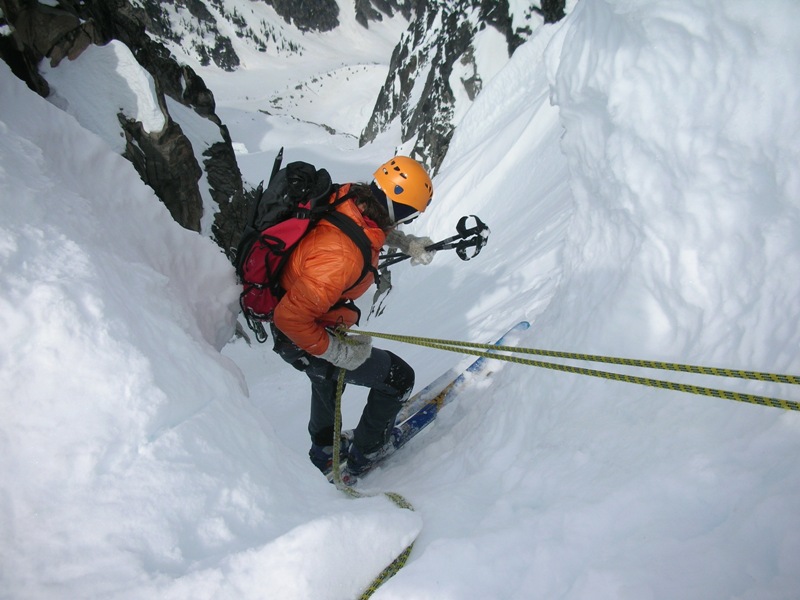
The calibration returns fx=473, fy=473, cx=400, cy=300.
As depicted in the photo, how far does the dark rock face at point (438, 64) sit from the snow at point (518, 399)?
54.3 ft

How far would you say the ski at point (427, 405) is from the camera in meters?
3.97

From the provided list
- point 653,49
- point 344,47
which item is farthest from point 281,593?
point 344,47

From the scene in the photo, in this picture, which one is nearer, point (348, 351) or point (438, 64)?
point (348, 351)

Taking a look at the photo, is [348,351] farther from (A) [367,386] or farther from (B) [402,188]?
(B) [402,188]

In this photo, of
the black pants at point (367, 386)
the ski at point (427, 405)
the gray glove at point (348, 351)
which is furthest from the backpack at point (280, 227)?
the ski at point (427, 405)

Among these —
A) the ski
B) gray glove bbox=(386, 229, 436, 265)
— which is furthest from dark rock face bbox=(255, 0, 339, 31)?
gray glove bbox=(386, 229, 436, 265)

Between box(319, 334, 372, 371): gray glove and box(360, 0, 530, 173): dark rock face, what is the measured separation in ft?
54.1

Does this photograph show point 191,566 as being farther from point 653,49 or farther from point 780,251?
point 653,49

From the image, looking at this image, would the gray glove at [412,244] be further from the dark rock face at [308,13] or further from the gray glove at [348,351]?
the dark rock face at [308,13]

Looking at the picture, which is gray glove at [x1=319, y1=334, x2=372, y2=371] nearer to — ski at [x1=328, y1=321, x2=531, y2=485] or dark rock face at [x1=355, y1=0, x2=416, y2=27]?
ski at [x1=328, y1=321, x2=531, y2=485]

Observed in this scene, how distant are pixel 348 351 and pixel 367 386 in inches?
21.1

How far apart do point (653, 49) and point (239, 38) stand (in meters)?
68.5

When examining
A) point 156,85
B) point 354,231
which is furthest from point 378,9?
point 354,231

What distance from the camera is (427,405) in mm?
4156
